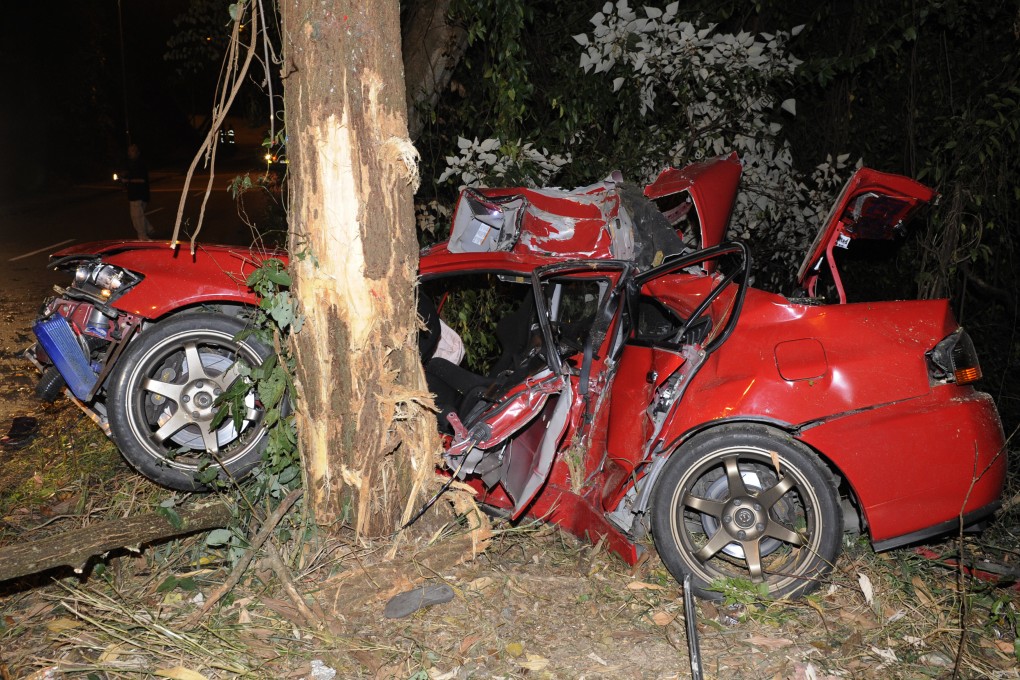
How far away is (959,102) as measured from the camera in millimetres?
6582

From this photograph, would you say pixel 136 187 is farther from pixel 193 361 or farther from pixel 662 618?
pixel 662 618

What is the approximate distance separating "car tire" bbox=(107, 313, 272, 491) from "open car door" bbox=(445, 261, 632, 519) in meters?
1.20

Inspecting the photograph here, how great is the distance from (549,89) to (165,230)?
43.5ft

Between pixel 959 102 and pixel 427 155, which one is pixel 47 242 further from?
pixel 959 102

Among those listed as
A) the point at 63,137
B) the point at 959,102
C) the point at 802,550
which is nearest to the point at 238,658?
the point at 802,550

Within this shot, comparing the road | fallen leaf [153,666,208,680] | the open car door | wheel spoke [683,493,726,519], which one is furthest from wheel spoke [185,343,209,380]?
wheel spoke [683,493,726,519]

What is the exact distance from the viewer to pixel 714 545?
356 centimetres

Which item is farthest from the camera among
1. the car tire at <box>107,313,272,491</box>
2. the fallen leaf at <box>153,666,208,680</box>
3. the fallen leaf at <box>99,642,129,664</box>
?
the car tire at <box>107,313,272,491</box>

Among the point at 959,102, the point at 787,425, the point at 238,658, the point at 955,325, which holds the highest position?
the point at 959,102

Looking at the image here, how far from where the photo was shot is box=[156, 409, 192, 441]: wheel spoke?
408 centimetres

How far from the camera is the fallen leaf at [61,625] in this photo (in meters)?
3.24

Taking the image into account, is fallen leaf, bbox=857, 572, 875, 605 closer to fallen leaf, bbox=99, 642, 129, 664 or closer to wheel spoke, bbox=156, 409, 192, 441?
fallen leaf, bbox=99, 642, 129, 664

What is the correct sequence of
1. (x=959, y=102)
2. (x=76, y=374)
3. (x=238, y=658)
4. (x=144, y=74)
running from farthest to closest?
1. (x=144, y=74)
2. (x=959, y=102)
3. (x=76, y=374)
4. (x=238, y=658)

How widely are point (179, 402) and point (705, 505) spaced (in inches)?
107
